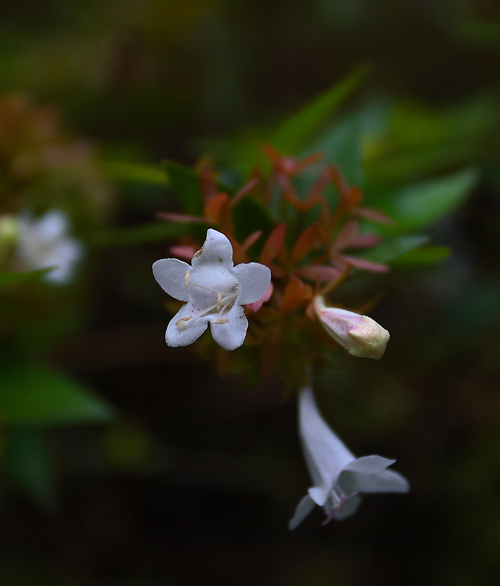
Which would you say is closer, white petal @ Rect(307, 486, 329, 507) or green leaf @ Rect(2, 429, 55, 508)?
white petal @ Rect(307, 486, 329, 507)

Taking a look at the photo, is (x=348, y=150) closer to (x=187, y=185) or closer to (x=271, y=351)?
(x=187, y=185)

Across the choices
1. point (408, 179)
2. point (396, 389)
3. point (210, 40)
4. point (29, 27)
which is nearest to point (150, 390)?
point (396, 389)

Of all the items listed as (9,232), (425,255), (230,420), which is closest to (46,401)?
(9,232)

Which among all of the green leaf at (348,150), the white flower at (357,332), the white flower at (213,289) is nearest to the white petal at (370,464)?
the white flower at (357,332)

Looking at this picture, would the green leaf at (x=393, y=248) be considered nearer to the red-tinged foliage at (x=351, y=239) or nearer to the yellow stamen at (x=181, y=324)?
the red-tinged foliage at (x=351, y=239)

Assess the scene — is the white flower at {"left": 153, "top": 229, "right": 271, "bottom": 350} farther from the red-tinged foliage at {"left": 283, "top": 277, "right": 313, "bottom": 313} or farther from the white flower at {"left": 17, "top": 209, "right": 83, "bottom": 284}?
the white flower at {"left": 17, "top": 209, "right": 83, "bottom": 284}

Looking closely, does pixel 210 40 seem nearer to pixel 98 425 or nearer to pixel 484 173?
pixel 484 173

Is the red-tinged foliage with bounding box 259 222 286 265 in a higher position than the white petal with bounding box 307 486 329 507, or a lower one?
higher

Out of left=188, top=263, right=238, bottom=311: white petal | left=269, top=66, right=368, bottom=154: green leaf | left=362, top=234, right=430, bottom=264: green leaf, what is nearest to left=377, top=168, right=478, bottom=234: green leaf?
left=362, top=234, right=430, bottom=264: green leaf
